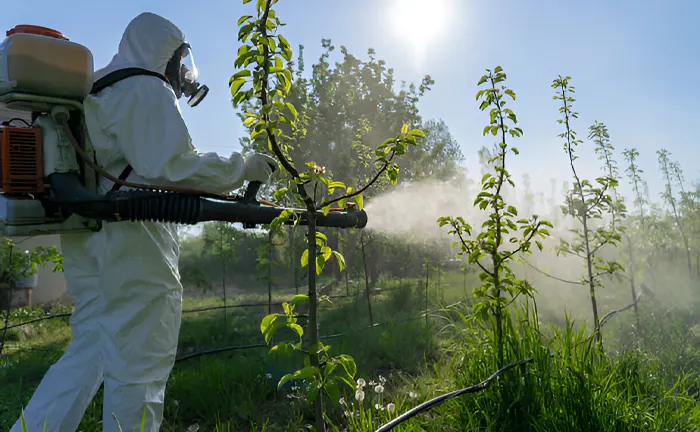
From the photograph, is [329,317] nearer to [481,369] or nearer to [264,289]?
[481,369]

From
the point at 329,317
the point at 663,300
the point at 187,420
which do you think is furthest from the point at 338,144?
the point at 187,420

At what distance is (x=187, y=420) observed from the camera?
3.10 meters

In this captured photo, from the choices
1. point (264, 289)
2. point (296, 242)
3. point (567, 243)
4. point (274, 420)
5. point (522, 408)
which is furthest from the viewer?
point (264, 289)

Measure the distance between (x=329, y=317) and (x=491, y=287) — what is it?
411 centimetres

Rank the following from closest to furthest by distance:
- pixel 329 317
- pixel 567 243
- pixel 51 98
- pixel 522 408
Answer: pixel 51 98 → pixel 522 408 → pixel 567 243 → pixel 329 317

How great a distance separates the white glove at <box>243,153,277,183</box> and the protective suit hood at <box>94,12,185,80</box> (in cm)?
64

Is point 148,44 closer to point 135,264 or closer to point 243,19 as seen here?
point 243,19

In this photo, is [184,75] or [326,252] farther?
[184,75]

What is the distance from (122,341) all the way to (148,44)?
1302mm

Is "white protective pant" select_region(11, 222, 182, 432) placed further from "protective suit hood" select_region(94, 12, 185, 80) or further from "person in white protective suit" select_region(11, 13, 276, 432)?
"protective suit hood" select_region(94, 12, 185, 80)

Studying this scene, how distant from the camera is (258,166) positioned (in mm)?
2055

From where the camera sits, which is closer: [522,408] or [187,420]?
[522,408]

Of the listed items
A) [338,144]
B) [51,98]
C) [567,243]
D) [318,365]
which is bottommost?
[318,365]

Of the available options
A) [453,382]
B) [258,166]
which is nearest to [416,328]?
[453,382]
